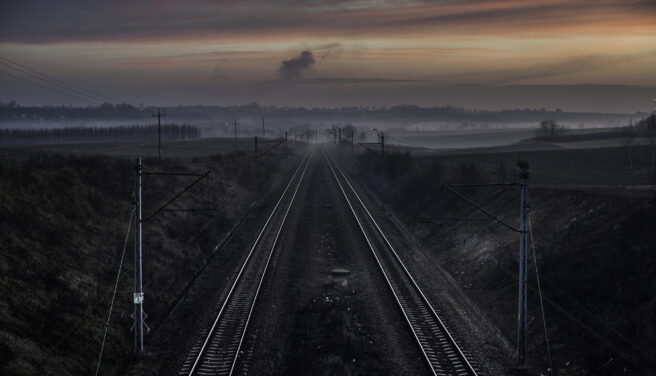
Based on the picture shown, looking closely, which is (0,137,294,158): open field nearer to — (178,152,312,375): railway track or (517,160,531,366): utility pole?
(178,152,312,375): railway track

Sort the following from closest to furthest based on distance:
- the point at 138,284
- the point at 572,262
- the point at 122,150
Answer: the point at 138,284
the point at 572,262
the point at 122,150

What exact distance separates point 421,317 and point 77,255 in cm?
1693

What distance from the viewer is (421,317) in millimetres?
20484

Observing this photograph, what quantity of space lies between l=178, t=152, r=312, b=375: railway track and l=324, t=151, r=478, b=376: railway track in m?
6.84

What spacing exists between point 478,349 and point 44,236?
68.4 feet

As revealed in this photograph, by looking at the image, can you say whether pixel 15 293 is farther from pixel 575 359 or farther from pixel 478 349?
pixel 575 359

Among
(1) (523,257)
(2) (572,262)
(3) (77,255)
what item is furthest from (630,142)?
(3) (77,255)

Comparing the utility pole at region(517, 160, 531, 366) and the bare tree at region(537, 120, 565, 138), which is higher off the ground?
the bare tree at region(537, 120, 565, 138)

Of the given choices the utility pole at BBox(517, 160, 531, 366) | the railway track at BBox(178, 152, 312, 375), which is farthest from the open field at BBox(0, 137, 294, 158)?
the utility pole at BBox(517, 160, 531, 366)

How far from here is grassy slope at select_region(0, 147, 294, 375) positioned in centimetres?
1603

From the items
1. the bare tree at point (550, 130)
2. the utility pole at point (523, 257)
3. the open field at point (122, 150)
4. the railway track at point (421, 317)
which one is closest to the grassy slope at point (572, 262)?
the utility pole at point (523, 257)

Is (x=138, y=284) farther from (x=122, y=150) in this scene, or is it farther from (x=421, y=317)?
(x=122, y=150)

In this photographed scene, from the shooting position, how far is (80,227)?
26781 mm

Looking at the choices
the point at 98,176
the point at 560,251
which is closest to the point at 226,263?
the point at 98,176
